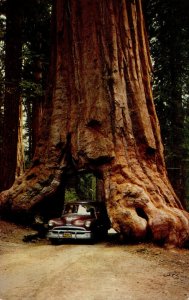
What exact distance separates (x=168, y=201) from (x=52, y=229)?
3.97 meters

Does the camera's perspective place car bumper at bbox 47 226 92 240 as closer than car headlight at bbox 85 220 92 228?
Yes

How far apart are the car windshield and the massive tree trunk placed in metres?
0.90

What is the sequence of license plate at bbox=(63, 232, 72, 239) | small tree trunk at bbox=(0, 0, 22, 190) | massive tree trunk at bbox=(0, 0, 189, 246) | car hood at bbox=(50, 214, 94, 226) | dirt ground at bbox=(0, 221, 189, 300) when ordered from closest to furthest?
dirt ground at bbox=(0, 221, 189, 300) < license plate at bbox=(63, 232, 72, 239) < car hood at bbox=(50, 214, 94, 226) < massive tree trunk at bbox=(0, 0, 189, 246) < small tree trunk at bbox=(0, 0, 22, 190)

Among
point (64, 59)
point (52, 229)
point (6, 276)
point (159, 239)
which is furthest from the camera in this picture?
point (64, 59)

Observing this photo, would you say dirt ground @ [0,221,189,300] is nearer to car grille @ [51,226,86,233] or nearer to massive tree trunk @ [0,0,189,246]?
car grille @ [51,226,86,233]

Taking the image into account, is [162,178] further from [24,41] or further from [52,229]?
[24,41]

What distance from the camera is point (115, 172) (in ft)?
40.8

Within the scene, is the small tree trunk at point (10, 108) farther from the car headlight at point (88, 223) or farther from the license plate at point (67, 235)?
the car headlight at point (88, 223)

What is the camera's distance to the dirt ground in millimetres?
6561

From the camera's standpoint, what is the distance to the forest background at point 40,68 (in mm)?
15641

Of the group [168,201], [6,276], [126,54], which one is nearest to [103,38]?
[126,54]

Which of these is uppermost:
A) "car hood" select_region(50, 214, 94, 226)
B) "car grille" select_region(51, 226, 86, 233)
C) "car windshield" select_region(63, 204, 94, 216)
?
"car windshield" select_region(63, 204, 94, 216)

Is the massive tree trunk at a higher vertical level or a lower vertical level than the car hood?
higher

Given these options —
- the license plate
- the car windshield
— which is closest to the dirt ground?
the license plate
